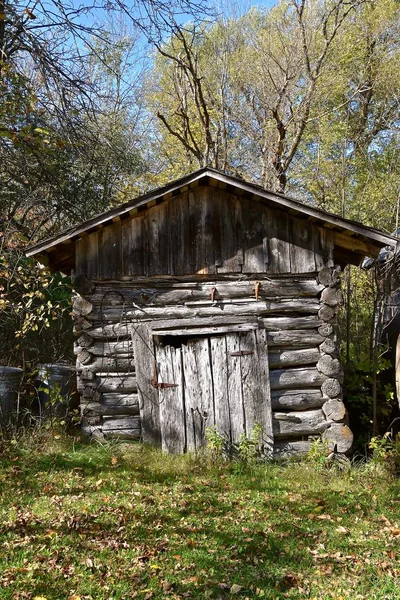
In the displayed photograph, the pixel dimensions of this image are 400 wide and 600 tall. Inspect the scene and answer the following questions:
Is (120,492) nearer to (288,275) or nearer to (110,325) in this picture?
(110,325)

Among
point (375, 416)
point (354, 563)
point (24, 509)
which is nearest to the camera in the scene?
point (354, 563)

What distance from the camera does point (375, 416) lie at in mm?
9164

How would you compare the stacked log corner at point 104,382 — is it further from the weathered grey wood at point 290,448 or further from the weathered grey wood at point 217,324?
the weathered grey wood at point 290,448

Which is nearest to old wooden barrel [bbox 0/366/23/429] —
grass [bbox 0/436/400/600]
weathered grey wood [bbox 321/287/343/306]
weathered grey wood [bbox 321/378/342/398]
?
grass [bbox 0/436/400/600]

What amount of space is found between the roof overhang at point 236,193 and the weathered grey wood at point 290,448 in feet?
10.4

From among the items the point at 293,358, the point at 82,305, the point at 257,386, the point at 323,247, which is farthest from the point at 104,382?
the point at 323,247

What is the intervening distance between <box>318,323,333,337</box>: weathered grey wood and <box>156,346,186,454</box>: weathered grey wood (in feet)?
7.32

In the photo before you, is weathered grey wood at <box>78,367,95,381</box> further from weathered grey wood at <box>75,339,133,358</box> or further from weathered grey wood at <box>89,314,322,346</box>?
weathered grey wood at <box>89,314,322,346</box>

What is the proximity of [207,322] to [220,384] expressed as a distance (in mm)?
979

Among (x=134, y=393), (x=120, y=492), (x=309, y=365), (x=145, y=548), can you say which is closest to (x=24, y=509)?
(x=120, y=492)

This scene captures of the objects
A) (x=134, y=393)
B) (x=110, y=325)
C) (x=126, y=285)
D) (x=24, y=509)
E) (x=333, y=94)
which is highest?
(x=333, y=94)

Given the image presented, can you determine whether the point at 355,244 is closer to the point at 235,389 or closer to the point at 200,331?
the point at 200,331

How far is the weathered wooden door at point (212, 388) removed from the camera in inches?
323

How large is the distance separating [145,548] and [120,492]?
1576 millimetres
